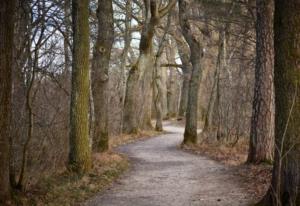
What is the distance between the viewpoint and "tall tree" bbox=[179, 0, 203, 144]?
808 inches

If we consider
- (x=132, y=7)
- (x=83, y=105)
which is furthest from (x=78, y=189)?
(x=132, y=7)

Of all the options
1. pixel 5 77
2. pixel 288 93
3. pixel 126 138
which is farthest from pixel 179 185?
pixel 126 138

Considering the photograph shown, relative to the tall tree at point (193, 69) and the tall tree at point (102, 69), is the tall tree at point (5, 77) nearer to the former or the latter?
the tall tree at point (102, 69)

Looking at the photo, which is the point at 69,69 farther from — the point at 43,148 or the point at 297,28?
the point at 297,28

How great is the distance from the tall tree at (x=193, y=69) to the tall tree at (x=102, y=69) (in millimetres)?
5426

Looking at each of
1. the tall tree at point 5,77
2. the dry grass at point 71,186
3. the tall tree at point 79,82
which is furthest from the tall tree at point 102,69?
the tall tree at point 5,77

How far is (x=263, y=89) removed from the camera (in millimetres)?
12703

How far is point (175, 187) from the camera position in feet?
36.1

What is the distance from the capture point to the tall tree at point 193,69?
20516mm

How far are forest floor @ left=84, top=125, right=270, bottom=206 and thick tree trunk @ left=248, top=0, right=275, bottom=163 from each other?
0.81m

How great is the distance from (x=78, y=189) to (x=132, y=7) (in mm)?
19749

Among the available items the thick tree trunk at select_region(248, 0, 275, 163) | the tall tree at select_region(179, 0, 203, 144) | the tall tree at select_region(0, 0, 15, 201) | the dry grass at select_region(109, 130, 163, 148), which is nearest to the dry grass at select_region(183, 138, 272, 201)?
the thick tree trunk at select_region(248, 0, 275, 163)

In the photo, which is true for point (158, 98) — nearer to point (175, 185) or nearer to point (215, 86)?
point (215, 86)

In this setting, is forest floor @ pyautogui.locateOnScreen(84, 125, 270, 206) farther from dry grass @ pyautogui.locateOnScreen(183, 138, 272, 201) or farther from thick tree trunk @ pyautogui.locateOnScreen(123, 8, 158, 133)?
thick tree trunk @ pyautogui.locateOnScreen(123, 8, 158, 133)
